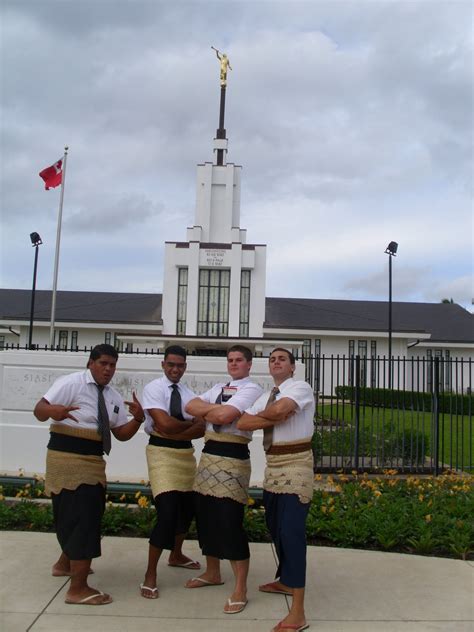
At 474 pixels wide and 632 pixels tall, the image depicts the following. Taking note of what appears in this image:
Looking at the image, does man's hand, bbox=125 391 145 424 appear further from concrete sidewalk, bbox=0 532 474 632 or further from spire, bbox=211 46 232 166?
spire, bbox=211 46 232 166

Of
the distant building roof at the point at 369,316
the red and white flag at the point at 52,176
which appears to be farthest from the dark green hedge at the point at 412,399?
the distant building roof at the point at 369,316

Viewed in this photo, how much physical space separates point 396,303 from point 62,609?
150 feet

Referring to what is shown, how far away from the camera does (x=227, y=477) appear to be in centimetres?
456

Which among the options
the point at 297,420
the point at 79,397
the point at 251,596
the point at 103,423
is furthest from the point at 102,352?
the point at 251,596

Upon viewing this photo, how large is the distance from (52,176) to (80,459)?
19528 millimetres

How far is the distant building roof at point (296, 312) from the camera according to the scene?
40.3 m

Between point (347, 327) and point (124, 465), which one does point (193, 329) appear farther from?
point (124, 465)

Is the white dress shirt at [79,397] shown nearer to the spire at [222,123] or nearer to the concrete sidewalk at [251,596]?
the concrete sidewalk at [251,596]

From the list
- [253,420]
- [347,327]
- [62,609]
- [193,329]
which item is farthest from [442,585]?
[347,327]

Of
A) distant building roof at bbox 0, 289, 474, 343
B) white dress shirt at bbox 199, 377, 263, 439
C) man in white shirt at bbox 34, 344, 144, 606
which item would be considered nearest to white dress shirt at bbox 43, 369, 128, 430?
man in white shirt at bbox 34, 344, 144, 606

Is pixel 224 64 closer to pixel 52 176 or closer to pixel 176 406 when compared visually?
pixel 52 176

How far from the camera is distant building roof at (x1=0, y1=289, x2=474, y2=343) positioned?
132 ft

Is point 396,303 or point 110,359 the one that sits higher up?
point 396,303

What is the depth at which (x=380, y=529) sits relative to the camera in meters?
6.27
